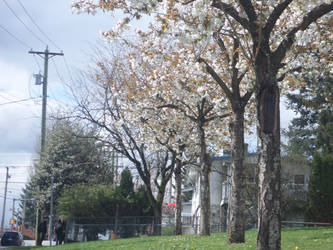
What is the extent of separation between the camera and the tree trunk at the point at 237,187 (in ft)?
45.4

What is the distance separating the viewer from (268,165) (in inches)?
352

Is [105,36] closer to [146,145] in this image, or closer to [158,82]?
[158,82]

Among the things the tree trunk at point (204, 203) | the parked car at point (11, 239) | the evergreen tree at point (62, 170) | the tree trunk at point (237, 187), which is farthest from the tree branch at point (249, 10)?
the evergreen tree at point (62, 170)

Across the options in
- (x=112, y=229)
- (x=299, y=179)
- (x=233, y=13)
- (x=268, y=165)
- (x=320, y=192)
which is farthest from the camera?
(x=299, y=179)

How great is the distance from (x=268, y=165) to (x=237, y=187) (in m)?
5.39

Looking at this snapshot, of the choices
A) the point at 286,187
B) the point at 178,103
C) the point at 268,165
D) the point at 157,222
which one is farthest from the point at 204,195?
the point at 286,187

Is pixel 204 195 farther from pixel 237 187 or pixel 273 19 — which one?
pixel 273 19

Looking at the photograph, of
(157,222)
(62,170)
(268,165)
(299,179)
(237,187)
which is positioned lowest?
(157,222)

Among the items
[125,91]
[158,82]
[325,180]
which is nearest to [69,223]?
[125,91]

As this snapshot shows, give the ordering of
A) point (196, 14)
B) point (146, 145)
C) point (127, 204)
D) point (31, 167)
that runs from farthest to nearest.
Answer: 1. point (31, 167)
2. point (127, 204)
3. point (146, 145)
4. point (196, 14)

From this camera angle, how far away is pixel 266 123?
9.09m

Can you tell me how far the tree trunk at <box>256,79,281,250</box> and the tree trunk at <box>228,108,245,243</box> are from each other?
499cm

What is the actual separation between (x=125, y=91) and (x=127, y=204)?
12558 millimetres

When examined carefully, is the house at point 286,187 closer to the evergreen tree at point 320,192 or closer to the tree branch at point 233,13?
the evergreen tree at point 320,192
